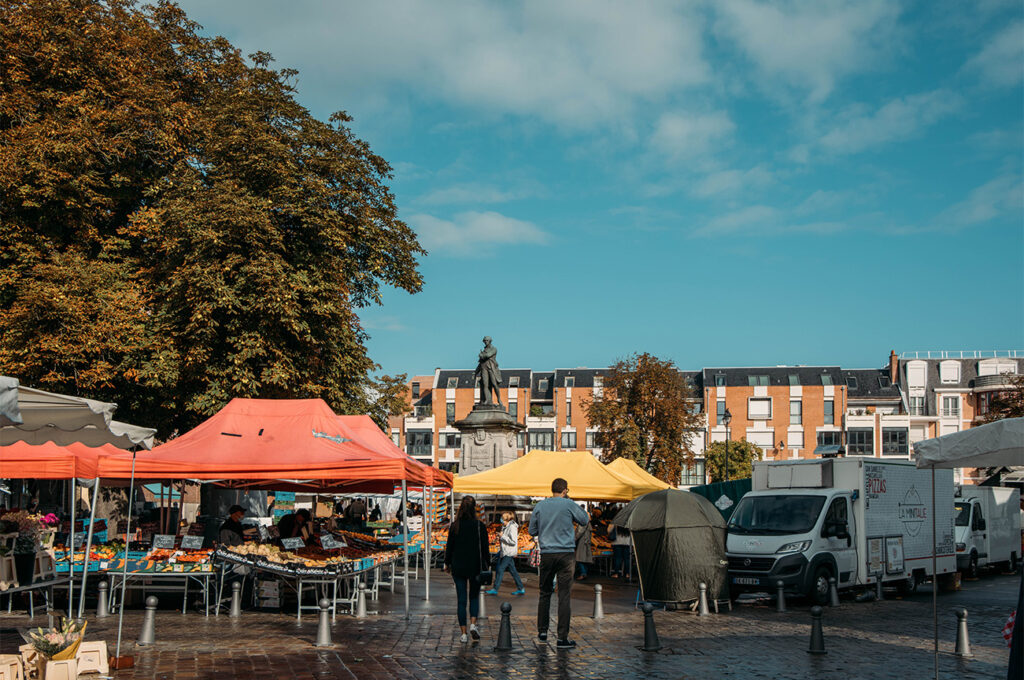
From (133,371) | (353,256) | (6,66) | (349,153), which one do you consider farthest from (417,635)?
(6,66)

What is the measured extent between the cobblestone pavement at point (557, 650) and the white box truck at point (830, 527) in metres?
1.17

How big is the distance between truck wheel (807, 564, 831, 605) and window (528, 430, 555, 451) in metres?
71.7

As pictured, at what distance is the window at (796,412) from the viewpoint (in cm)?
8612

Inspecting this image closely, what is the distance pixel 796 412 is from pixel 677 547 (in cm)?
7353

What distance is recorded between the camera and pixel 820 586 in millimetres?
18156

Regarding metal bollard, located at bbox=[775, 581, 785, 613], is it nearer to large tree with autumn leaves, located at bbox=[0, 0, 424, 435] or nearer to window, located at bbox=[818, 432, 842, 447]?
large tree with autumn leaves, located at bbox=[0, 0, 424, 435]

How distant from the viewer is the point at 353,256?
2827 centimetres

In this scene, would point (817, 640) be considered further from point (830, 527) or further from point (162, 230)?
point (162, 230)

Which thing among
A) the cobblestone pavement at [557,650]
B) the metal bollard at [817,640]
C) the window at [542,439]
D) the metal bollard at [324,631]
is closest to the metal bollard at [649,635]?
the cobblestone pavement at [557,650]

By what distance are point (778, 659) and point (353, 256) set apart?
19.4m

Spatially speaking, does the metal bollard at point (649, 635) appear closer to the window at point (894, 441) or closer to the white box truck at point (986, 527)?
the white box truck at point (986, 527)

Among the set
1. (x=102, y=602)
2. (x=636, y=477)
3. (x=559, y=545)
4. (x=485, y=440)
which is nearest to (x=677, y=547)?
(x=559, y=545)

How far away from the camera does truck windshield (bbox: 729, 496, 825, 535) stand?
18.5 meters

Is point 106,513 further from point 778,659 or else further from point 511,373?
point 511,373
